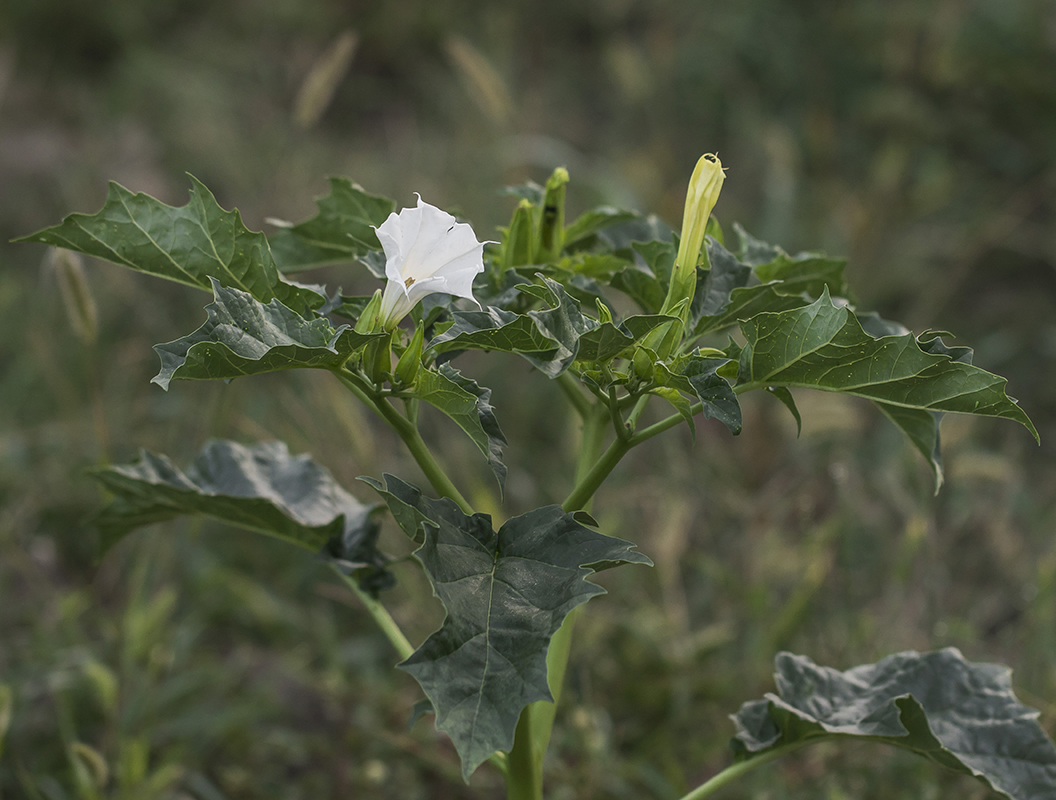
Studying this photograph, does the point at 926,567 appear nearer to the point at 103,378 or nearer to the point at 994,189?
the point at 103,378

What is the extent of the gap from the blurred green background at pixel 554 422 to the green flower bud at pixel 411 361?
878 mm

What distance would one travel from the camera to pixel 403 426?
858 mm

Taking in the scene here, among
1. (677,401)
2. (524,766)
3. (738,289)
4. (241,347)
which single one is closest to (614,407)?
(677,401)

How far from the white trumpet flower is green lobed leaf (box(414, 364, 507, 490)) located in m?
0.07

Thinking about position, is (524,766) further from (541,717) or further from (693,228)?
(693,228)

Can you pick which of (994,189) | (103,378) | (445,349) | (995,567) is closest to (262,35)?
(103,378)

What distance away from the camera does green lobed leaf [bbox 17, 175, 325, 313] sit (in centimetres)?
87

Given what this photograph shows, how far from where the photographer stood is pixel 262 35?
239 inches

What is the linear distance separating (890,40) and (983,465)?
10.5 feet

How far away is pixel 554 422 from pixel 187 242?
2.26m

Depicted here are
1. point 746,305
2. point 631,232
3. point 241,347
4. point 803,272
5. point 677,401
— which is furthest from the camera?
point 631,232

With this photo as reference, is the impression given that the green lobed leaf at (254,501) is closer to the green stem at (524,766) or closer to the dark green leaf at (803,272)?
the green stem at (524,766)

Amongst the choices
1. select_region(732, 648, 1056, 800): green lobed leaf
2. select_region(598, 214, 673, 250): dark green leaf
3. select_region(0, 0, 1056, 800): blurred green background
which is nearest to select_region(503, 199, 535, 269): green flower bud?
select_region(598, 214, 673, 250): dark green leaf

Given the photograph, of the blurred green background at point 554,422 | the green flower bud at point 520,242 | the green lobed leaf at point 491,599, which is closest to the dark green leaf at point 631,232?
the green flower bud at point 520,242
